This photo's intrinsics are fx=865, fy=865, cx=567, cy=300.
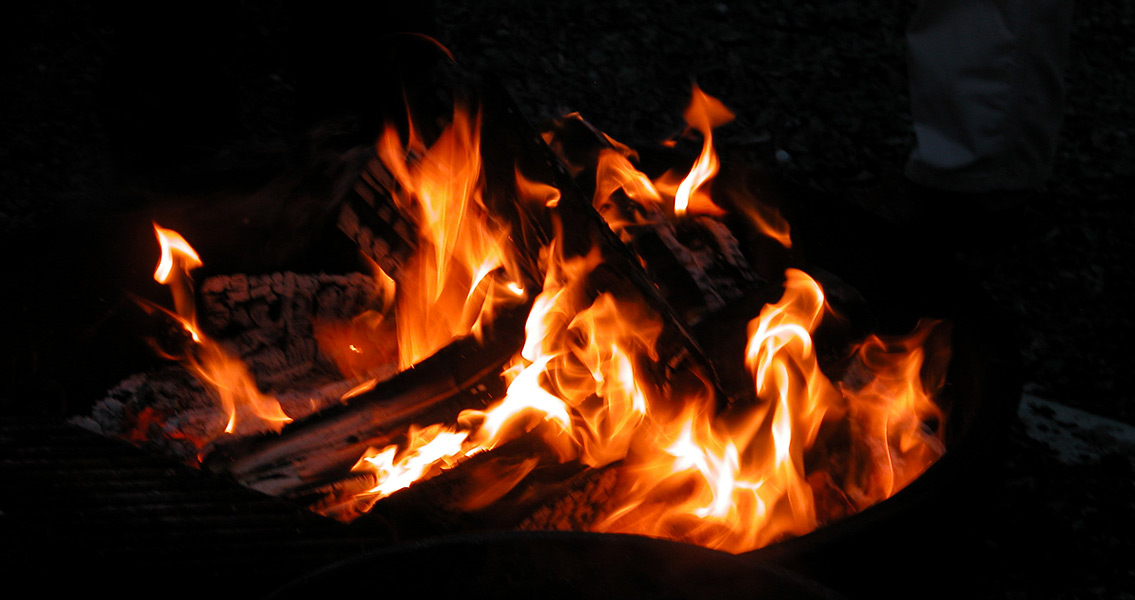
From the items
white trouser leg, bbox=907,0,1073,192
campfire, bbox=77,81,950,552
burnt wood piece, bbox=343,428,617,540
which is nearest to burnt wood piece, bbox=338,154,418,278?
campfire, bbox=77,81,950,552

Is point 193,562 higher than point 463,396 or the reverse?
higher

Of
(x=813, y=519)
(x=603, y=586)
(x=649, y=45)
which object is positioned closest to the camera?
(x=603, y=586)

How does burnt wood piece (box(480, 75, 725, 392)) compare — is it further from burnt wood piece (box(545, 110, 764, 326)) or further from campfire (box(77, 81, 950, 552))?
burnt wood piece (box(545, 110, 764, 326))

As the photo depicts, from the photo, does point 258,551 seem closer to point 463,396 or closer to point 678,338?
point 463,396

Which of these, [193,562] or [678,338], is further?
[678,338]

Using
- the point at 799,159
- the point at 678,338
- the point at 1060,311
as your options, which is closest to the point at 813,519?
the point at 678,338

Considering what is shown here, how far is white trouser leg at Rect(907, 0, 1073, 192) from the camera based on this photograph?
9.05 ft

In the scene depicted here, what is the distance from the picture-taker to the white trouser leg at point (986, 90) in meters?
2.76

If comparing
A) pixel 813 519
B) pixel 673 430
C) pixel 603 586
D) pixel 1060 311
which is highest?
pixel 603 586

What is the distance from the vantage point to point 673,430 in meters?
1.70

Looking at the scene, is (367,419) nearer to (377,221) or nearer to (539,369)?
(539,369)

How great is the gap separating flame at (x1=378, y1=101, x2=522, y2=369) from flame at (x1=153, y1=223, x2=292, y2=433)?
35cm

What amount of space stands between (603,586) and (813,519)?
2.18 ft

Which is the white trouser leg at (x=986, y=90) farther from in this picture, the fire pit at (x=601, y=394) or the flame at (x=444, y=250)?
the flame at (x=444, y=250)
